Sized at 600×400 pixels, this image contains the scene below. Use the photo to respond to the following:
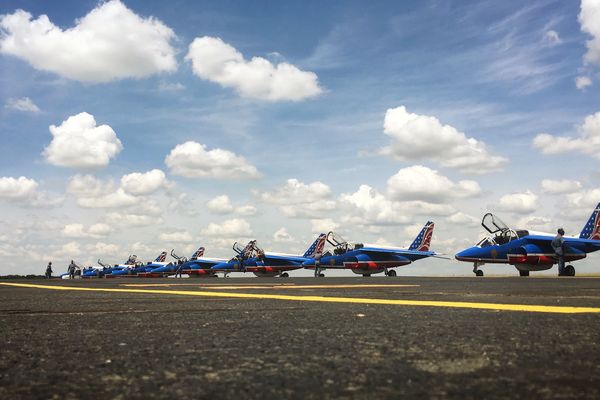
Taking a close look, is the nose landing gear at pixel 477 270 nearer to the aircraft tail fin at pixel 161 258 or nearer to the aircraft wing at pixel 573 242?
the aircraft wing at pixel 573 242

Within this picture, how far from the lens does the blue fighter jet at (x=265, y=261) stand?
1730 inches

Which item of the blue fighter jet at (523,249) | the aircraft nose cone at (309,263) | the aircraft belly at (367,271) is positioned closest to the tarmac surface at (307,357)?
the blue fighter jet at (523,249)

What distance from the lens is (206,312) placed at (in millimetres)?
5234

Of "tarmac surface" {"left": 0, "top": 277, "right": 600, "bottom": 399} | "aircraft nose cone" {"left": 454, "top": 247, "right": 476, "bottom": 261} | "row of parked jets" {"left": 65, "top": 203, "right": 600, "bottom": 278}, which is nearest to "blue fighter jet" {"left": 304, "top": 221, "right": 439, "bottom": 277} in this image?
"row of parked jets" {"left": 65, "top": 203, "right": 600, "bottom": 278}

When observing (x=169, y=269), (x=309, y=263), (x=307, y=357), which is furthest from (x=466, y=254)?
(x=169, y=269)

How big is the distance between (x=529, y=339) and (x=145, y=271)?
60177mm

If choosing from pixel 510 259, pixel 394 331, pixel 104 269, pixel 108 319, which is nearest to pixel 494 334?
pixel 394 331

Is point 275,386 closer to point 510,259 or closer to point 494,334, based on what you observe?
point 494,334

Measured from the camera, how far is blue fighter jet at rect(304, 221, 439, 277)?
37.6 metres

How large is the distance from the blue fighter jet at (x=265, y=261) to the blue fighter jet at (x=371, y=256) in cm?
286

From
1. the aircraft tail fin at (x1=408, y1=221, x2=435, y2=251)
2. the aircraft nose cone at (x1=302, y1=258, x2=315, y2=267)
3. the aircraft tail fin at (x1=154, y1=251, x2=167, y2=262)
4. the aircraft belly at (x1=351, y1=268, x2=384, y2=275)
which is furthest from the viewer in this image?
the aircraft tail fin at (x1=154, y1=251, x2=167, y2=262)

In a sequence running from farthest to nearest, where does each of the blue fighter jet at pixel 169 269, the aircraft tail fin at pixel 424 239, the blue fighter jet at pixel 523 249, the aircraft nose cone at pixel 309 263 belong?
the blue fighter jet at pixel 169 269
the aircraft nose cone at pixel 309 263
the aircraft tail fin at pixel 424 239
the blue fighter jet at pixel 523 249

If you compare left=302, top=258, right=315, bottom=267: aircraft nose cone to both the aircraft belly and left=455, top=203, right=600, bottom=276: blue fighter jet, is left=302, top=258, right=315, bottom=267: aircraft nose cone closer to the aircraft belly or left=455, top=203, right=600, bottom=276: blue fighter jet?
the aircraft belly

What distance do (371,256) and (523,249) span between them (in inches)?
525
